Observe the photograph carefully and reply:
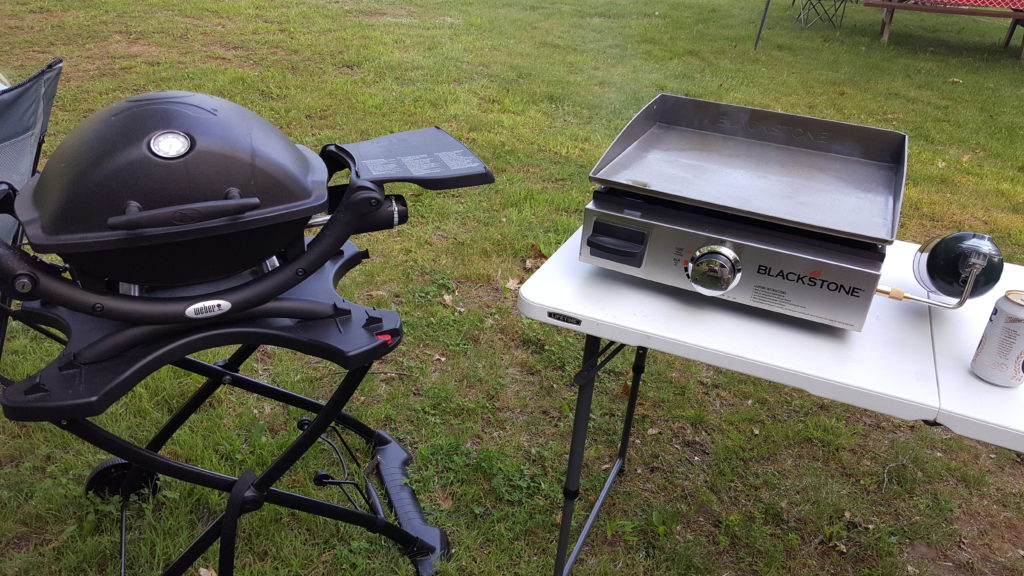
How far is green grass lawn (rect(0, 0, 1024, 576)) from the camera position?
2.18m

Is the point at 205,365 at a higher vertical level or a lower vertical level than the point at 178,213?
lower

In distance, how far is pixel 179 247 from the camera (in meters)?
1.22

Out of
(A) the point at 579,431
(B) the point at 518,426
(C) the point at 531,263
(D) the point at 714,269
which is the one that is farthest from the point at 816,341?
(C) the point at 531,263

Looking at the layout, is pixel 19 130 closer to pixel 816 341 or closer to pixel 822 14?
pixel 816 341

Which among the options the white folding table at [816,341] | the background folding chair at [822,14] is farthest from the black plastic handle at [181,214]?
the background folding chair at [822,14]

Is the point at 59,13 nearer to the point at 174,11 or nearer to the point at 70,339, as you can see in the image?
the point at 174,11

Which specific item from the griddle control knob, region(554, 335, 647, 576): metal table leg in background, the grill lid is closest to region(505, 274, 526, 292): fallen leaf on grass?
region(554, 335, 647, 576): metal table leg in background

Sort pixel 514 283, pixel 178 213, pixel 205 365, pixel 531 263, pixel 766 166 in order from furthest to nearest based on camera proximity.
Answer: pixel 531 263 → pixel 514 283 → pixel 205 365 → pixel 766 166 → pixel 178 213

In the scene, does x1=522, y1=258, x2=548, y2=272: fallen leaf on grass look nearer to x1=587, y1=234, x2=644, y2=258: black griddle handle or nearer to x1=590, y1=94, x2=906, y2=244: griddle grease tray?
x1=590, y1=94, x2=906, y2=244: griddle grease tray

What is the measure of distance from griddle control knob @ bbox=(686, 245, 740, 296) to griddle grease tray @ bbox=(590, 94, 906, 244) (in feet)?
0.29

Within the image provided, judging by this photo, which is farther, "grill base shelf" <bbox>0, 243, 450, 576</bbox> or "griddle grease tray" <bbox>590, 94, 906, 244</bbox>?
"griddle grease tray" <bbox>590, 94, 906, 244</bbox>

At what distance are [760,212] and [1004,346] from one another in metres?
0.50

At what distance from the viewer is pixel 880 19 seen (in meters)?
10.1

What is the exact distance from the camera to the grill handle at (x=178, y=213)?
1.12m
